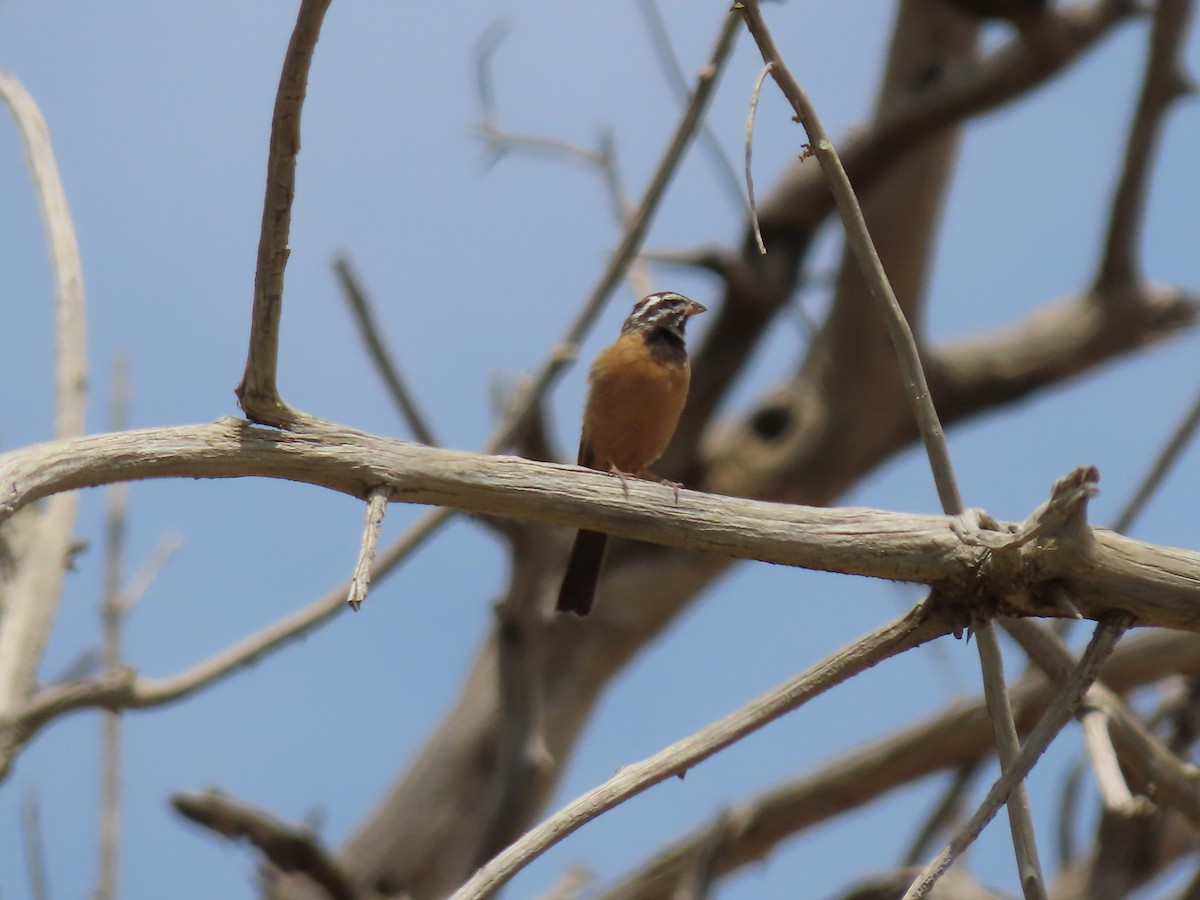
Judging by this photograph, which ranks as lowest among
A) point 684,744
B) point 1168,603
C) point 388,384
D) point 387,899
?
point 684,744

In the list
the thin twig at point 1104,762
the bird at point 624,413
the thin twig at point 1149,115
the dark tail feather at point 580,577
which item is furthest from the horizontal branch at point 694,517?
Answer: the thin twig at point 1149,115

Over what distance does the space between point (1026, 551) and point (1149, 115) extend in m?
8.82

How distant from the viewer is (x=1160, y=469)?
21.6ft

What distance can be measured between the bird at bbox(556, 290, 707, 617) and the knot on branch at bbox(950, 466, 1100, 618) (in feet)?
13.8

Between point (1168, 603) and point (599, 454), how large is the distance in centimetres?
489

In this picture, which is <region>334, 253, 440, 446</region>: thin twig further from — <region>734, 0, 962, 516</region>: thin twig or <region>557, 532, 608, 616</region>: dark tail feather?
<region>734, 0, 962, 516</region>: thin twig

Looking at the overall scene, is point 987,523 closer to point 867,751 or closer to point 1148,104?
point 867,751

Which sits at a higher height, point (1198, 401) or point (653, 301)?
point (653, 301)

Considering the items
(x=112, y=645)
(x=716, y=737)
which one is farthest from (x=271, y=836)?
(x=716, y=737)

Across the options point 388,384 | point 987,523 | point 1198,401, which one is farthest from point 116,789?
point 1198,401

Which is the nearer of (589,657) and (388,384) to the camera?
(388,384)

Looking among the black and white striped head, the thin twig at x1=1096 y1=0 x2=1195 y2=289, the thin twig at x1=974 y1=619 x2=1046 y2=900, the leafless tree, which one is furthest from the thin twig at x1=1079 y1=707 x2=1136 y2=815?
the thin twig at x1=1096 y1=0 x2=1195 y2=289

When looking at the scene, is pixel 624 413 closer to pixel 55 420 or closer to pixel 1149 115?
pixel 55 420

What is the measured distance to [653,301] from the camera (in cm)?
909
